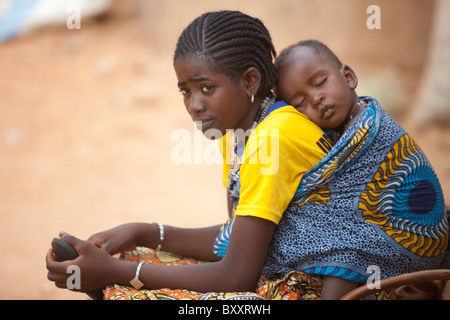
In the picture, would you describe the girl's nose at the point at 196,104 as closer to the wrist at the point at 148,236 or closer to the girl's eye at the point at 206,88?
the girl's eye at the point at 206,88

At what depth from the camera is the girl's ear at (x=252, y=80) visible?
2.17m

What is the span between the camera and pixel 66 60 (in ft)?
32.7

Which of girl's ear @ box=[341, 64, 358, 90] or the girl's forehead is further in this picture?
girl's ear @ box=[341, 64, 358, 90]

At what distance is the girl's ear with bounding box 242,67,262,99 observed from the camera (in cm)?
217

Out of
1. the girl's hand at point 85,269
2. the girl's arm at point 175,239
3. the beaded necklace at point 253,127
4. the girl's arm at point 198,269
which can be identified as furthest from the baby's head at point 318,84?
the girl's hand at point 85,269

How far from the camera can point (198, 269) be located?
2.11 meters

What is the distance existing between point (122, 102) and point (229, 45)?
6.80 meters

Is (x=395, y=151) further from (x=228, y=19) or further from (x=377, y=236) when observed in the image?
(x=228, y=19)

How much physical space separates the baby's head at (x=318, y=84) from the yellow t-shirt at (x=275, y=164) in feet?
0.59

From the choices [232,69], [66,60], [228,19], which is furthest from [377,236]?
[66,60]

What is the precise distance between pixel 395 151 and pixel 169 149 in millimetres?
5735

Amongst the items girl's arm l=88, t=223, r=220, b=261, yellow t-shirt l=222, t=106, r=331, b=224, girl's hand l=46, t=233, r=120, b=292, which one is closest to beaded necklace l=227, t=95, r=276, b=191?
yellow t-shirt l=222, t=106, r=331, b=224

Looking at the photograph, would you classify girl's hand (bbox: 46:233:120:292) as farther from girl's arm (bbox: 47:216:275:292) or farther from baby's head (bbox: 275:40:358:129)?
baby's head (bbox: 275:40:358:129)

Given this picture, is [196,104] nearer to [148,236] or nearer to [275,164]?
[275,164]
